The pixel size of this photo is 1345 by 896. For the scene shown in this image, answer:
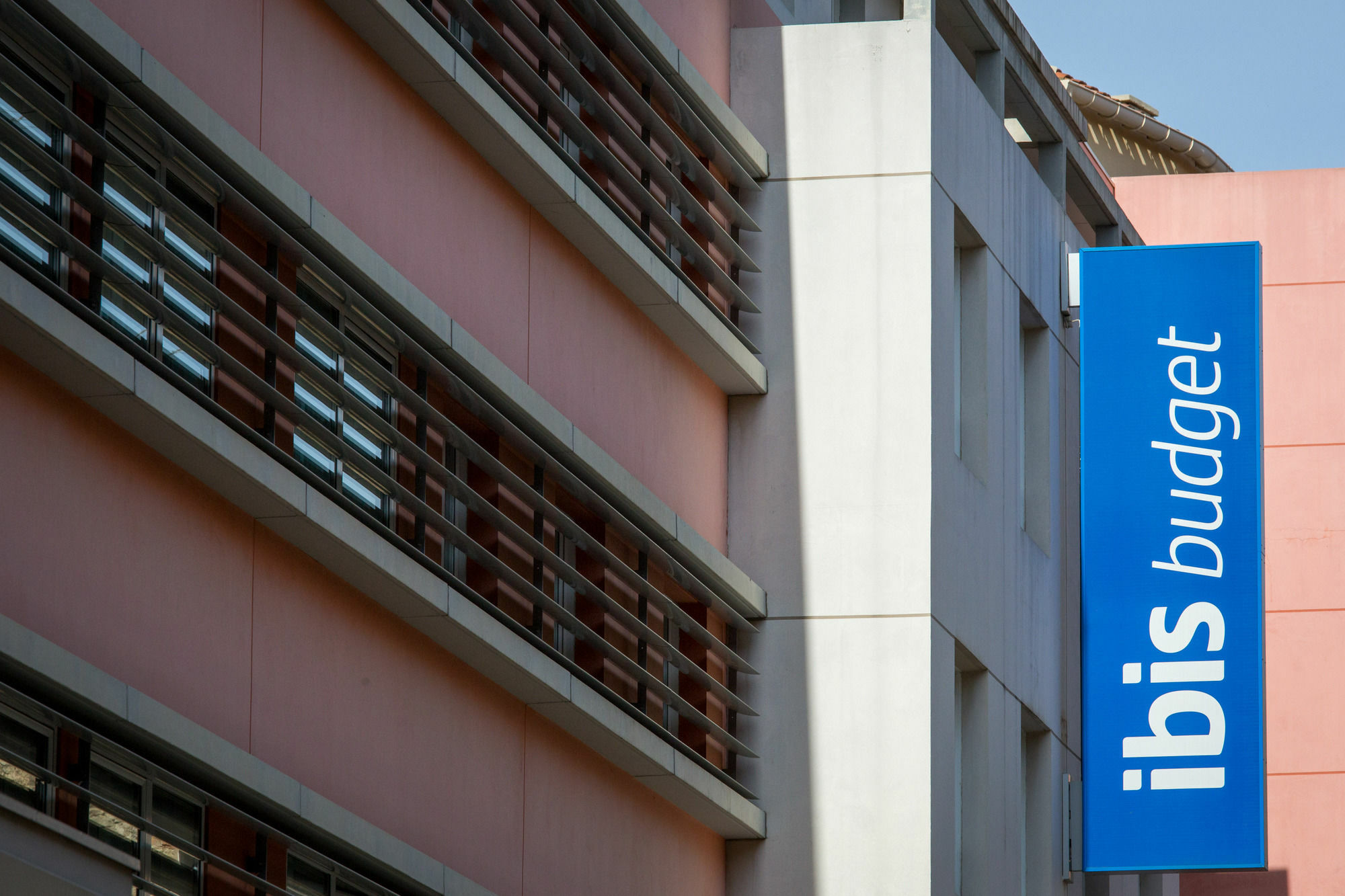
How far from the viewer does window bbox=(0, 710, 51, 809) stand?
338 inches

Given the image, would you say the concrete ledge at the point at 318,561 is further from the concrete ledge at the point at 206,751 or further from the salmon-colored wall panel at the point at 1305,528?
the salmon-colored wall panel at the point at 1305,528

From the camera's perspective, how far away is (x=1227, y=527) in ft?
63.3

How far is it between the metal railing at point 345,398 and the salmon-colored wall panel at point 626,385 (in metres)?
0.64

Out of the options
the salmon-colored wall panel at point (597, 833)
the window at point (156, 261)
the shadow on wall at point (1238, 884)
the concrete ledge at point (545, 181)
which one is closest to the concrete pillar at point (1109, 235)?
the shadow on wall at point (1238, 884)

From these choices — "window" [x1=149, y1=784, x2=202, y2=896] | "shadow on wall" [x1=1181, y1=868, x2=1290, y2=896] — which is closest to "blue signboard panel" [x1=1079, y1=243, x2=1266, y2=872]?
"shadow on wall" [x1=1181, y1=868, x2=1290, y2=896]

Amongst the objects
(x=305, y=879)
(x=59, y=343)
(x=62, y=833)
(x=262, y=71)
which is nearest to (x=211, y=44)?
(x=262, y=71)

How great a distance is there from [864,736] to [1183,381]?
17.7 feet

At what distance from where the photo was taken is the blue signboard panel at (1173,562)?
18750mm

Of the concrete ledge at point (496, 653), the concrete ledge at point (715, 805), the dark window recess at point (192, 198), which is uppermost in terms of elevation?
the dark window recess at point (192, 198)

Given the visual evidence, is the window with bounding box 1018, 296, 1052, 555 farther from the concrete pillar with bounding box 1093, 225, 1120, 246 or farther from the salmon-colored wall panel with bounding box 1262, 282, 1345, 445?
the salmon-colored wall panel with bounding box 1262, 282, 1345, 445

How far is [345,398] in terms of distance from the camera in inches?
438

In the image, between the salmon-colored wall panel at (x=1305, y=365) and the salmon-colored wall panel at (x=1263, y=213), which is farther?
the salmon-colored wall panel at (x=1263, y=213)

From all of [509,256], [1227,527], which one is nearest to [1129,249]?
[1227,527]

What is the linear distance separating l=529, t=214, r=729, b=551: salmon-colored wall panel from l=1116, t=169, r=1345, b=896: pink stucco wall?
13.7 meters
